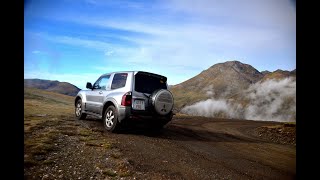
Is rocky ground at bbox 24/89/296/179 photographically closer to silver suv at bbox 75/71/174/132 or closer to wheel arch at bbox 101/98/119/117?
silver suv at bbox 75/71/174/132

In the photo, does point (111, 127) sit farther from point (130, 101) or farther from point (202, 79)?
point (202, 79)

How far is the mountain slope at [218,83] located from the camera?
6969 cm

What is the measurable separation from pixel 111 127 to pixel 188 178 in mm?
4228

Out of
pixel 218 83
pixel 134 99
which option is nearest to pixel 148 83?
pixel 134 99

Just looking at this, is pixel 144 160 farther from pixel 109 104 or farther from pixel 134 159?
pixel 109 104

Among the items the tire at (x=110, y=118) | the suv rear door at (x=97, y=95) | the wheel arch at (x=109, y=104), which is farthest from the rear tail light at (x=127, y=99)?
the suv rear door at (x=97, y=95)

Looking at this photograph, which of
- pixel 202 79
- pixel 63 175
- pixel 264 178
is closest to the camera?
pixel 63 175

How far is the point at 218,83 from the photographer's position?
79938 millimetres

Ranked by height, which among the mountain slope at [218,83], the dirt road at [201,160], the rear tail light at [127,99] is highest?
the mountain slope at [218,83]

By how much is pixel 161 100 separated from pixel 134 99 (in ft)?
2.69

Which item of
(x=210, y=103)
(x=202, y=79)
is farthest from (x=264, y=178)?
(x=202, y=79)

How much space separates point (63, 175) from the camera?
4.31 m

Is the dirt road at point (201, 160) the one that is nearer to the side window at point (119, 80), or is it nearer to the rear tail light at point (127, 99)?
the rear tail light at point (127, 99)
